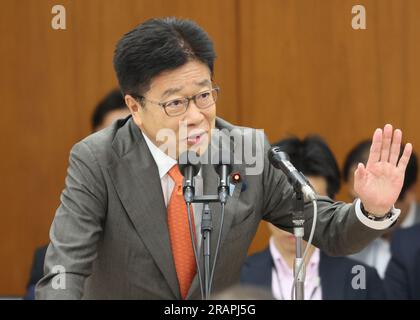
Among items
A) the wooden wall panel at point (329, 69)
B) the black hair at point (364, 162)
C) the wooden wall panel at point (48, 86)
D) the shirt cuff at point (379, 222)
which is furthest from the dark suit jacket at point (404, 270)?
the shirt cuff at point (379, 222)

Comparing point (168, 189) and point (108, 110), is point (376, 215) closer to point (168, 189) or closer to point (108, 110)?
point (168, 189)

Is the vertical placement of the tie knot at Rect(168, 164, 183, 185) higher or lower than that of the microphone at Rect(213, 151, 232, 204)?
lower

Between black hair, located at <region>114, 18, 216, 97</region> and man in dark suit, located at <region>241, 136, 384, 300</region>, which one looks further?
man in dark suit, located at <region>241, 136, 384, 300</region>

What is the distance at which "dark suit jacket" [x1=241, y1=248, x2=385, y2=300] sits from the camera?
11.2 feet

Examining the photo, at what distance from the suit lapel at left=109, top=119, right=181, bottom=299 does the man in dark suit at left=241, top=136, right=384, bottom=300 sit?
1133 millimetres

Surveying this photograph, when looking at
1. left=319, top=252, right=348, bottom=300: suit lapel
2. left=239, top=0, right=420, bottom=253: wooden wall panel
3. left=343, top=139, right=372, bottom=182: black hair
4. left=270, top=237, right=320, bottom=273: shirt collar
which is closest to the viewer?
left=319, top=252, right=348, bottom=300: suit lapel

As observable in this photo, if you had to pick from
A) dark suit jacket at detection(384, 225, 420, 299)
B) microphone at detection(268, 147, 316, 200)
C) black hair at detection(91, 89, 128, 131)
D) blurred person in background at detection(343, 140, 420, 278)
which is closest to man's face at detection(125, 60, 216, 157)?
microphone at detection(268, 147, 316, 200)

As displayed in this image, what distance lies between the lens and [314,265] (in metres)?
3.53

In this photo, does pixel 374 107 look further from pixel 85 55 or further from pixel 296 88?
pixel 85 55

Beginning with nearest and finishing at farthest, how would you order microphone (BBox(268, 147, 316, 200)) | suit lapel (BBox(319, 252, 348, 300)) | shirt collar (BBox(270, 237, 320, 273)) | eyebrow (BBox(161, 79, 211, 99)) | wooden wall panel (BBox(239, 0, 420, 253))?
microphone (BBox(268, 147, 316, 200)) → eyebrow (BBox(161, 79, 211, 99)) → suit lapel (BBox(319, 252, 348, 300)) → shirt collar (BBox(270, 237, 320, 273)) → wooden wall panel (BBox(239, 0, 420, 253))

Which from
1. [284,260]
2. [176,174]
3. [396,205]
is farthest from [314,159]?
[176,174]

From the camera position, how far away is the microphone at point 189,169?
6.79 feet

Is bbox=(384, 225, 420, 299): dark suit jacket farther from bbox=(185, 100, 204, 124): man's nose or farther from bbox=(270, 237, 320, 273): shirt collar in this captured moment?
bbox=(185, 100, 204, 124): man's nose

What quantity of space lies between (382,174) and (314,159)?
134cm
